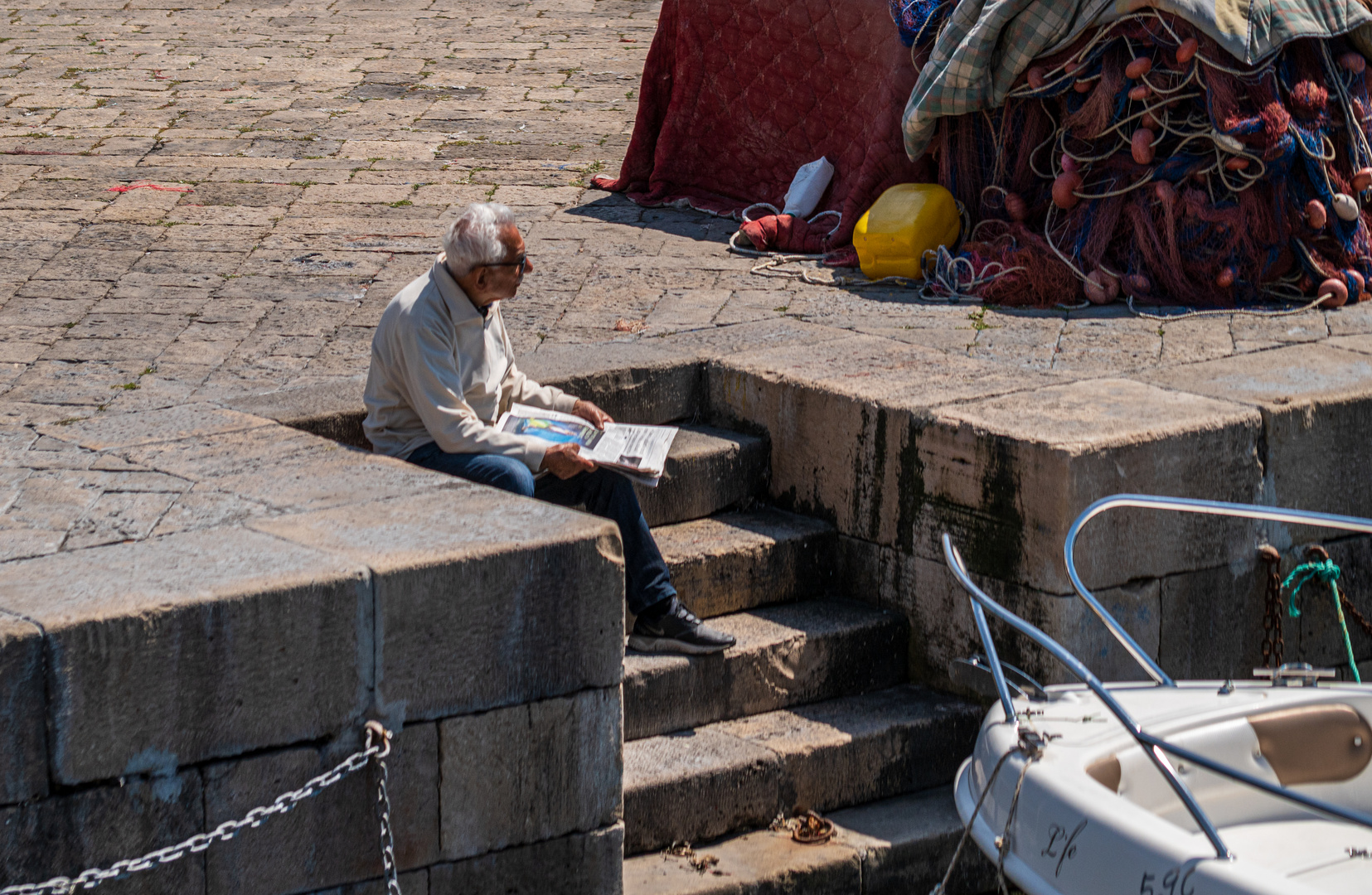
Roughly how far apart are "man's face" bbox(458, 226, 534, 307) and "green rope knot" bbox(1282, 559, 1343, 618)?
2.49 metres

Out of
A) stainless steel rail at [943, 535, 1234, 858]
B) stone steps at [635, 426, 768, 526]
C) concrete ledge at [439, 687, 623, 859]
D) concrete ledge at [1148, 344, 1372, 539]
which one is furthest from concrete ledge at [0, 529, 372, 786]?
concrete ledge at [1148, 344, 1372, 539]

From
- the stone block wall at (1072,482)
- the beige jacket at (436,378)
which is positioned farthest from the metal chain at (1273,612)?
the beige jacket at (436,378)

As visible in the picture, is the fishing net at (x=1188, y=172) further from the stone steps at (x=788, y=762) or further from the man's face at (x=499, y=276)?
the man's face at (x=499, y=276)

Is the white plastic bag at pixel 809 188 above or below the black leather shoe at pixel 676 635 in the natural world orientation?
above

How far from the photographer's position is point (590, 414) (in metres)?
4.78

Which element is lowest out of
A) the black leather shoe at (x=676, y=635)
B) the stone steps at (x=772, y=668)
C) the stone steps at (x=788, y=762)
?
the stone steps at (x=788, y=762)

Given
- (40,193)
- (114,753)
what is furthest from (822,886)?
(40,193)

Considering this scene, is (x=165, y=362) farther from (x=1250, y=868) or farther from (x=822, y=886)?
(x=1250, y=868)

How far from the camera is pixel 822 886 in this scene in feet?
13.5

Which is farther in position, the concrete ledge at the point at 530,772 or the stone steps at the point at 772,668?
the stone steps at the point at 772,668

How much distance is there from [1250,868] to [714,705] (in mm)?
1928

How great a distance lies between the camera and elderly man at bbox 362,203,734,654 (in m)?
4.26

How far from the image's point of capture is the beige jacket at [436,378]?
425cm

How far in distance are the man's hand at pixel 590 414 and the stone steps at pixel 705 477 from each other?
0.27 metres
